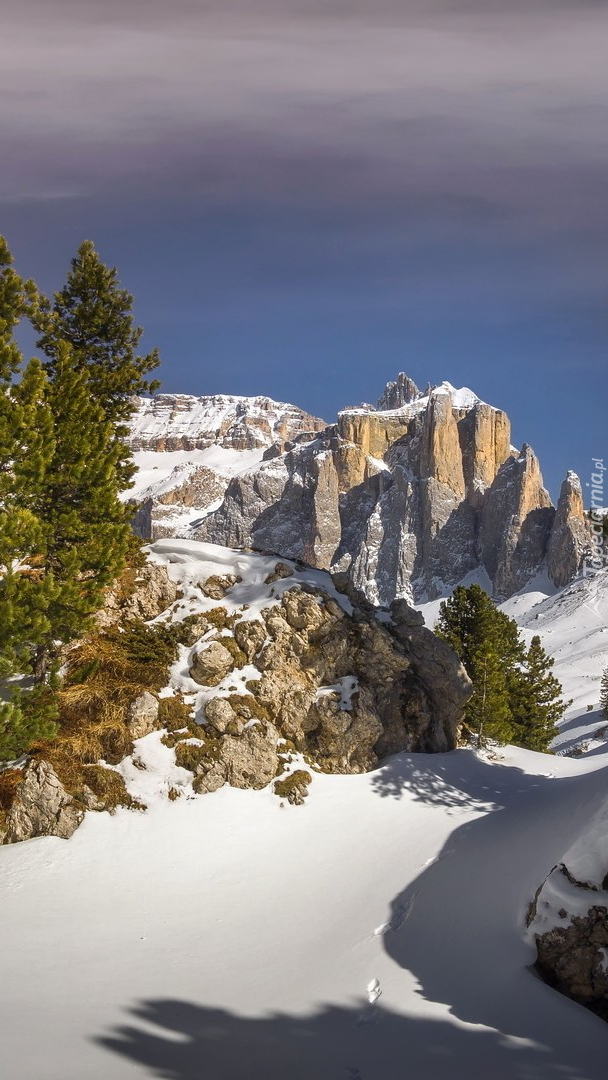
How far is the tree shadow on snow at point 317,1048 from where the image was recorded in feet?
25.8

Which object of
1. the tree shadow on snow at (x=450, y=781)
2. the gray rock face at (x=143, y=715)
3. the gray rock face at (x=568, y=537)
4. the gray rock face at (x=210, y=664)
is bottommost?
the tree shadow on snow at (x=450, y=781)

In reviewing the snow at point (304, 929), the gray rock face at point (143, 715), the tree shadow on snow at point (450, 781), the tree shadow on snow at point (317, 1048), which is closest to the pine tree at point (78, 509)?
the gray rock face at point (143, 715)

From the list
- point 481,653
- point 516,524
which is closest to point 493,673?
point 481,653

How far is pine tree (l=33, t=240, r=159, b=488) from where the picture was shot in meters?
21.2

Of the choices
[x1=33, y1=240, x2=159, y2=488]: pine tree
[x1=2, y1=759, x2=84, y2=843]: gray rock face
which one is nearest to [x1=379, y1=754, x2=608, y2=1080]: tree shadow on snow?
[x1=2, y1=759, x2=84, y2=843]: gray rock face

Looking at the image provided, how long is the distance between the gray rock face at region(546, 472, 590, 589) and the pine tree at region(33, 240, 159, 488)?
139654 mm

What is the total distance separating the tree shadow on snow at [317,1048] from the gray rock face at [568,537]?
14867cm

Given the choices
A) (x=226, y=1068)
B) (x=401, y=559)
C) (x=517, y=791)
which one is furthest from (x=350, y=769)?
(x=401, y=559)

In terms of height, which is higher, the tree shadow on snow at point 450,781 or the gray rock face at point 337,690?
the gray rock face at point 337,690

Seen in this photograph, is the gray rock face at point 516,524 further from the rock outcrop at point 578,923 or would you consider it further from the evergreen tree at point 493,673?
the rock outcrop at point 578,923

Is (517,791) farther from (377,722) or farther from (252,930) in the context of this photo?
(252,930)

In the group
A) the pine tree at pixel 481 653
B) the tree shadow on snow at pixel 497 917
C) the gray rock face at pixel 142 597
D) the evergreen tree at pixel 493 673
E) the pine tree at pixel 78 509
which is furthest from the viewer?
the evergreen tree at pixel 493 673

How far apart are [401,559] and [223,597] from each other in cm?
17867

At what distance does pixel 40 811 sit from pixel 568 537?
152 metres
